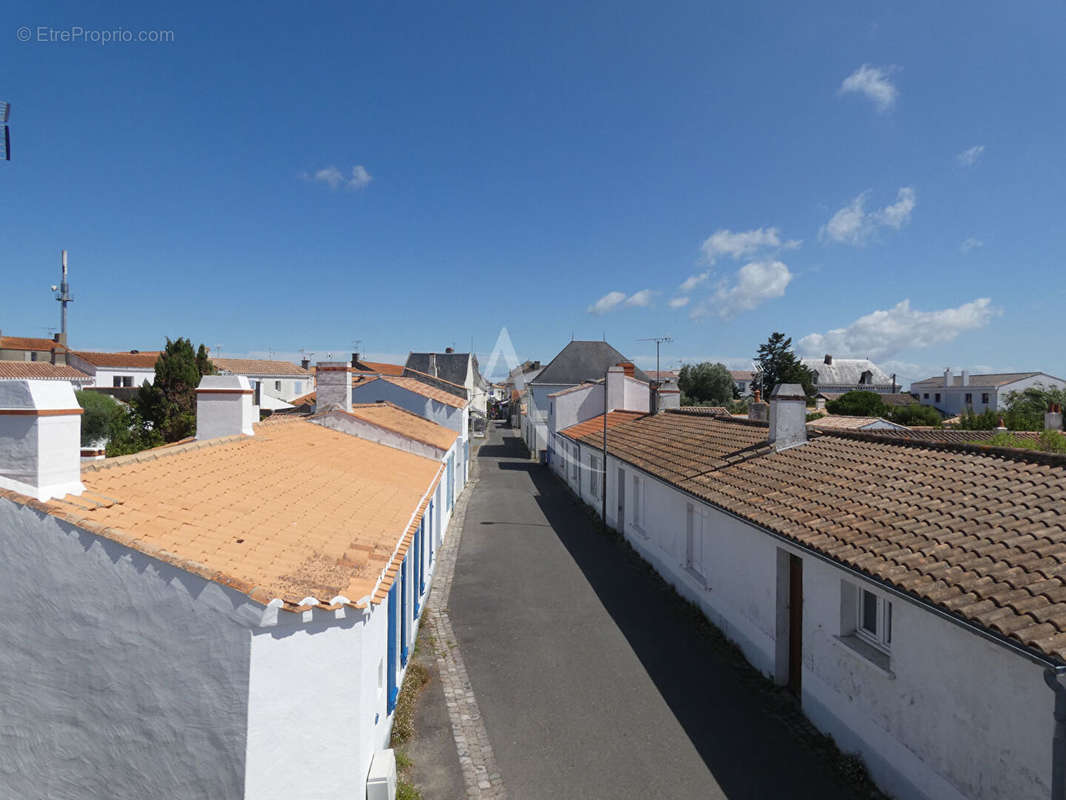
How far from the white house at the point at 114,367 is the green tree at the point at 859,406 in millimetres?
51932

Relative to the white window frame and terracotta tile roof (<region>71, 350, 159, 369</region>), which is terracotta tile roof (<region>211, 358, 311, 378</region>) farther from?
the white window frame

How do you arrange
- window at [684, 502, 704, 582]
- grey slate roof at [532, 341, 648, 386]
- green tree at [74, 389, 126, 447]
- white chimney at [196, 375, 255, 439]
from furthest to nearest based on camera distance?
grey slate roof at [532, 341, 648, 386] < green tree at [74, 389, 126, 447] < window at [684, 502, 704, 582] < white chimney at [196, 375, 255, 439]

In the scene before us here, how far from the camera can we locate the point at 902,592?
555 cm

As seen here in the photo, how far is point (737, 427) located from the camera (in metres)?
14.9

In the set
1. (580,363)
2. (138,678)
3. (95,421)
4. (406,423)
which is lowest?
(138,678)

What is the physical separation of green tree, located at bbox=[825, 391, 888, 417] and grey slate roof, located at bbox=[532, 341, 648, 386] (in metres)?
16.3

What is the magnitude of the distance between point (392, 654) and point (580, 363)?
1467 inches

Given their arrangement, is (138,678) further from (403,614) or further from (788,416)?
(788,416)

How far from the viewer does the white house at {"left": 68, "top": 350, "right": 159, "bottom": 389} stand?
44219 millimetres

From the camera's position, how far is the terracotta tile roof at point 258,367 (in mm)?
52875

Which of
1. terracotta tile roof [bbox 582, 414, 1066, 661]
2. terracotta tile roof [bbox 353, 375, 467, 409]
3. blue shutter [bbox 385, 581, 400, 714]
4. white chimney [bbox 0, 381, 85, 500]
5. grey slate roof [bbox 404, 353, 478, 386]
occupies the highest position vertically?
grey slate roof [bbox 404, 353, 478, 386]

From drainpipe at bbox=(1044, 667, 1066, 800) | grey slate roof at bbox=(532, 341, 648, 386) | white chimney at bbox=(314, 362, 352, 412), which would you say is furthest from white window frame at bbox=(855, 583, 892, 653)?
grey slate roof at bbox=(532, 341, 648, 386)

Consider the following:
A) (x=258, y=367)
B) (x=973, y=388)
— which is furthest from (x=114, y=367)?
(x=973, y=388)

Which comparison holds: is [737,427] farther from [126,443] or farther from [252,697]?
[126,443]
